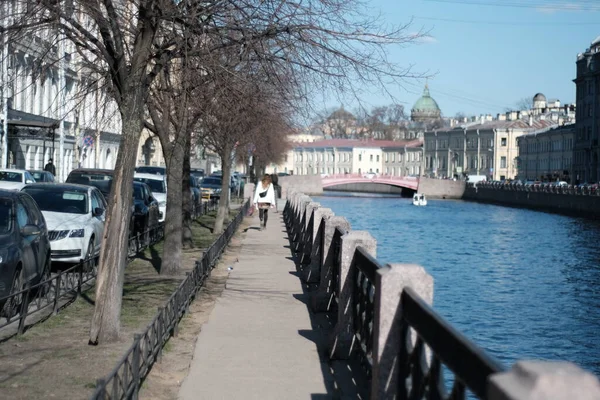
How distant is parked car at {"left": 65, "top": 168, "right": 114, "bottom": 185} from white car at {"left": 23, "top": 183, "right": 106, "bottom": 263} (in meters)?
7.22

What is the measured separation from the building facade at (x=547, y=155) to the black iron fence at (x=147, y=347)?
108 meters

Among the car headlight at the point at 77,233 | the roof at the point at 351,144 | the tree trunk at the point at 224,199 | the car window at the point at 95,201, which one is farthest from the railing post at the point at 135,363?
the roof at the point at 351,144

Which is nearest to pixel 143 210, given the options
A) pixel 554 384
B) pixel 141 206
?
pixel 141 206

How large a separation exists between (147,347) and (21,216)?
18.1 ft

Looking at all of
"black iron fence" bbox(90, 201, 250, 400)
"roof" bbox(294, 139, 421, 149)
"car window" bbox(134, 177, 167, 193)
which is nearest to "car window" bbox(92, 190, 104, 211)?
"black iron fence" bbox(90, 201, 250, 400)

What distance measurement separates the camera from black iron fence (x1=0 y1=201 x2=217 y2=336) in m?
11.1

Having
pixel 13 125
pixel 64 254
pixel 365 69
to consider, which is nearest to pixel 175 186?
pixel 64 254

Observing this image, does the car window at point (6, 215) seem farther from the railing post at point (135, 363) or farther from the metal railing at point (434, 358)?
the metal railing at point (434, 358)

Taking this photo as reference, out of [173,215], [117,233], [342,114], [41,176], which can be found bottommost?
[173,215]

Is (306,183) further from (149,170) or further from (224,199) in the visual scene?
(224,199)

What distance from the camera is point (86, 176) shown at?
27.4 metres

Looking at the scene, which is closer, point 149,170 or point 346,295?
point 346,295

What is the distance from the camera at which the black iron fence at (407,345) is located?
16.0 feet

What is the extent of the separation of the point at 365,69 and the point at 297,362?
3.73 meters
